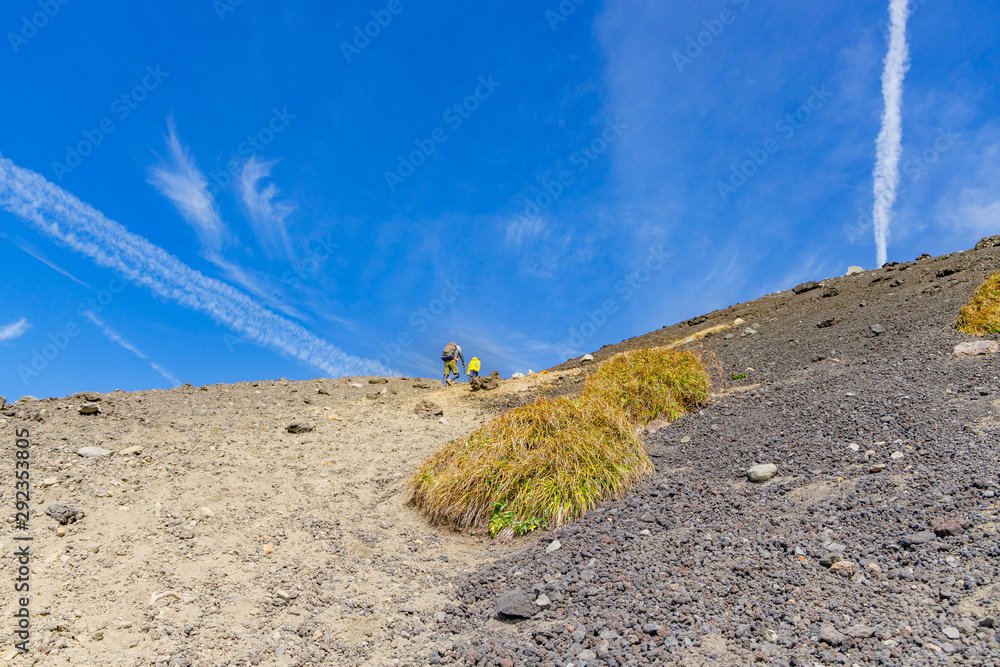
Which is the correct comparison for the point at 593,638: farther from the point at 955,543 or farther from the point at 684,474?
the point at 684,474

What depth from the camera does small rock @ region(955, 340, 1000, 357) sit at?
7683 mm

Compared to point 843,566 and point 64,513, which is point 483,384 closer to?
point 64,513

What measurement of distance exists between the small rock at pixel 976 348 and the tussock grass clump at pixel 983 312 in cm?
57

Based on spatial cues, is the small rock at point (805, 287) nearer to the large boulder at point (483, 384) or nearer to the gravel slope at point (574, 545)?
the gravel slope at point (574, 545)

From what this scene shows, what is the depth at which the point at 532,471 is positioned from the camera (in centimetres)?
615

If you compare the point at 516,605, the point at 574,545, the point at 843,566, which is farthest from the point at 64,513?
the point at 843,566

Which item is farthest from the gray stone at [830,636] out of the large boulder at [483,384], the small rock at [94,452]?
the large boulder at [483,384]

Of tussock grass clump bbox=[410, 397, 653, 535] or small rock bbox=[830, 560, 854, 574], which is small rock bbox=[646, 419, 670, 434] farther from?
small rock bbox=[830, 560, 854, 574]

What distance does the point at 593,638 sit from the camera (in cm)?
362

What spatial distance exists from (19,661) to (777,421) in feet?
25.4

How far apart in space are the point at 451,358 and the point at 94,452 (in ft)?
30.4

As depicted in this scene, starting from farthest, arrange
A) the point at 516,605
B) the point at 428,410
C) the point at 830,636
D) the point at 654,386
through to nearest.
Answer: the point at 428,410, the point at 654,386, the point at 516,605, the point at 830,636

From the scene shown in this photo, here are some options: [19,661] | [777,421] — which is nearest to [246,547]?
[19,661]

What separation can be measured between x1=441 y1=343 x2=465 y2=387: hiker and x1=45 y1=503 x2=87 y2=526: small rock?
969 centimetres
